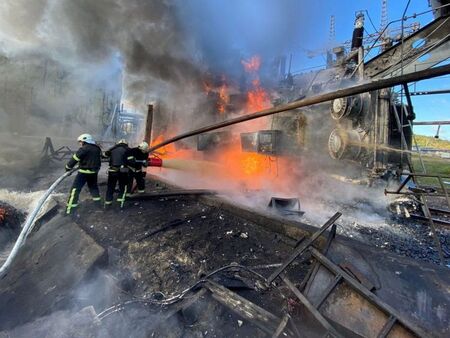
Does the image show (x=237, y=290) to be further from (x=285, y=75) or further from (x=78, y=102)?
(x=78, y=102)

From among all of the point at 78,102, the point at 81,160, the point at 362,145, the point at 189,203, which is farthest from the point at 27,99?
the point at 362,145

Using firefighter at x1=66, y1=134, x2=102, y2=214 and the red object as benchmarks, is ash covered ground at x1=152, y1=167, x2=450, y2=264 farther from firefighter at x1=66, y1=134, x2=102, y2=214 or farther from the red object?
firefighter at x1=66, y1=134, x2=102, y2=214

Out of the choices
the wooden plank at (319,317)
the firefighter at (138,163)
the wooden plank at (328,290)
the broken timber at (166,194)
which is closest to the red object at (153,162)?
the firefighter at (138,163)

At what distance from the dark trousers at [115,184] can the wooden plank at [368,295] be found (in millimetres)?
5463

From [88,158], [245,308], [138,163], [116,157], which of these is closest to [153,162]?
[138,163]

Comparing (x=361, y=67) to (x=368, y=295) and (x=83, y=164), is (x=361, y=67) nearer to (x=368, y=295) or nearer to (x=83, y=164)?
(x=368, y=295)

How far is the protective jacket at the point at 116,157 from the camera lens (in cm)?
672

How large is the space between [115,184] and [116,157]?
0.73 metres

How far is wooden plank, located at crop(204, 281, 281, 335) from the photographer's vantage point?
2.65m

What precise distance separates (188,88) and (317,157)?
1084 centimetres

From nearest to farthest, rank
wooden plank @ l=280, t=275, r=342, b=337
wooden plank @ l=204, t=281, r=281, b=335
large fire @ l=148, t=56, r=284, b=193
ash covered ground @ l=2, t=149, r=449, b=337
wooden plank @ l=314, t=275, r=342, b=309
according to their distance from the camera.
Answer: wooden plank @ l=280, t=275, r=342, b=337 < wooden plank @ l=314, t=275, r=342, b=309 < wooden plank @ l=204, t=281, r=281, b=335 < ash covered ground @ l=2, t=149, r=449, b=337 < large fire @ l=148, t=56, r=284, b=193

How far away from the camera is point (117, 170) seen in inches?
265

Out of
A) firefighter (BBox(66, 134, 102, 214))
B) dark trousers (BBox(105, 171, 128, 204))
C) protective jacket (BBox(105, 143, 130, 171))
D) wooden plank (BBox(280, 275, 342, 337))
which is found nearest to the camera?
wooden plank (BBox(280, 275, 342, 337))

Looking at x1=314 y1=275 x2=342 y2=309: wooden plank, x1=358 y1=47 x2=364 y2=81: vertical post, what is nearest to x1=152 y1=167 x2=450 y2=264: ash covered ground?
x1=314 y1=275 x2=342 y2=309: wooden plank
